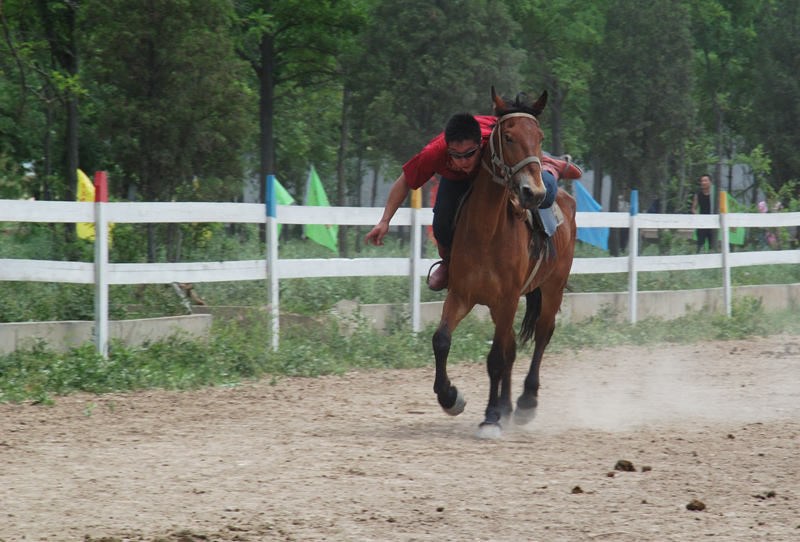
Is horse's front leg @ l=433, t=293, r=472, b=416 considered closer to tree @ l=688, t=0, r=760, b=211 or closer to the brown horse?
the brown horse

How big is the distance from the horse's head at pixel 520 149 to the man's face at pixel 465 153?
17 cm

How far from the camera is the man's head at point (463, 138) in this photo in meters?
5.93

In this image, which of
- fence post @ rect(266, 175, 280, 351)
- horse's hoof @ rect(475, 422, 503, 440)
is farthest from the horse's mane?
fence post @ rect(266, 175, 280, 351)

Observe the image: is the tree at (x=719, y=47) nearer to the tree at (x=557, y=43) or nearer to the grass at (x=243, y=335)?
the tree at (x=557, y=43)

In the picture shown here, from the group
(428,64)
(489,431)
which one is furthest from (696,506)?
(428,64)

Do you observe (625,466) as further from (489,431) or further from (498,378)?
(498,378)

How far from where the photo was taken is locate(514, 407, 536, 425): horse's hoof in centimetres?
665

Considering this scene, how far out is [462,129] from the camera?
5.93m

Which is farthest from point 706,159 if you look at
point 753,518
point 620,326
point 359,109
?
point 753,518

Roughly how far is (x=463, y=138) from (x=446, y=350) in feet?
4.67

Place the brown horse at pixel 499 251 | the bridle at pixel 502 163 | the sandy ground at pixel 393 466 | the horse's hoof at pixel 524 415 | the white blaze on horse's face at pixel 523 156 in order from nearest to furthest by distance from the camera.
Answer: the sandy ground at pixel 393 466
the white blaze on horse's face at pixel 523 156
the bridle at pixel 502 163
the brown horse at pixel 499 251
the horse's hoof at pixel 524 415

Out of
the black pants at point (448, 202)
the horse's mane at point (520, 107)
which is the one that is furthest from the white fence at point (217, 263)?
the horse's mane at point (520, 107)

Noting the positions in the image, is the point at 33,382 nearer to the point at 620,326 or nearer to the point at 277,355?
the point at 277,355

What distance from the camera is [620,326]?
1230 cm
